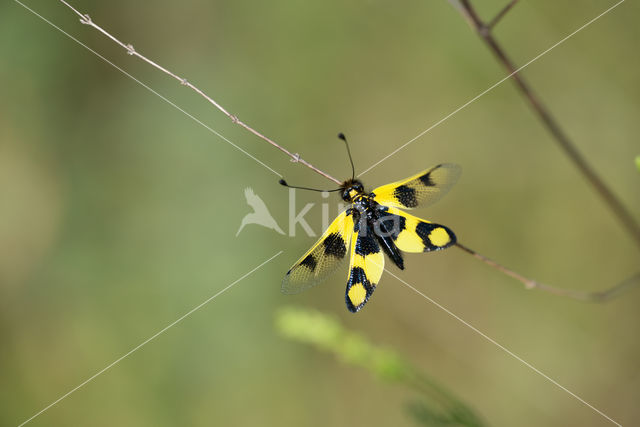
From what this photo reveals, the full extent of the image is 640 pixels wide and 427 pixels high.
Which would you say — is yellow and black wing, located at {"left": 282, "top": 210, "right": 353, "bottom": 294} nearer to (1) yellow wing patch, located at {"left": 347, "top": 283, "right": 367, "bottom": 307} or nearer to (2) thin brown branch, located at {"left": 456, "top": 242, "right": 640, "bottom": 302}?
(1) yellow wing patch, located at {"left": 347, "top": 283, "right": 367, "bottom": 307}

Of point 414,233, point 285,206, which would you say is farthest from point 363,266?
point 285,206

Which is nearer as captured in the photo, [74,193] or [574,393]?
[574,393]

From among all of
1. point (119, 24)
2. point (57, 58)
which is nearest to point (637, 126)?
point (119, 24)

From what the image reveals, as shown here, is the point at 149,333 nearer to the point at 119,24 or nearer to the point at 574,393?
the point at 119,24

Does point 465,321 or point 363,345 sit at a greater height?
point 363,345

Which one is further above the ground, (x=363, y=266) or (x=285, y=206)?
(x=285, y=206)

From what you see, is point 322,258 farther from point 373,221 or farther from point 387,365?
point 387,365
